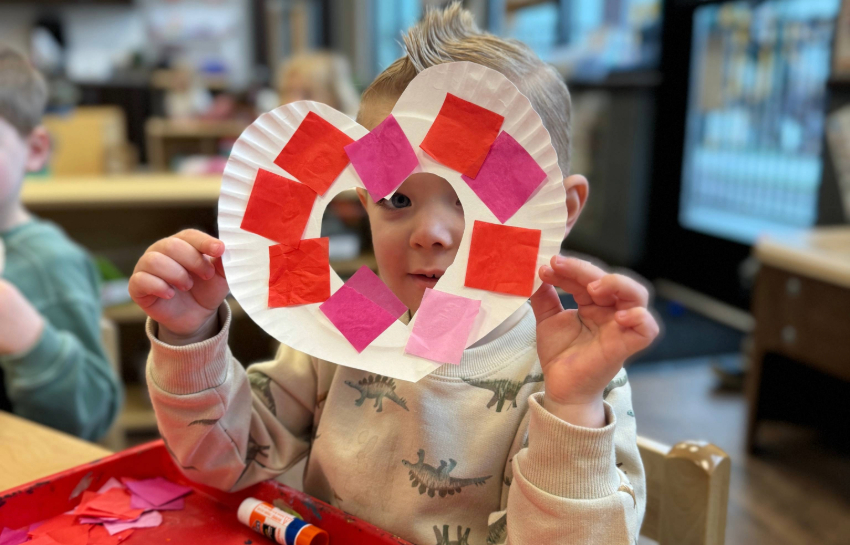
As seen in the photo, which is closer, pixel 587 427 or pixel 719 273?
pixel 587 427

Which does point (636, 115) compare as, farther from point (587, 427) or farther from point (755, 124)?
point (587, 427)

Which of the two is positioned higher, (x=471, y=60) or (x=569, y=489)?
(x=471, y=60)

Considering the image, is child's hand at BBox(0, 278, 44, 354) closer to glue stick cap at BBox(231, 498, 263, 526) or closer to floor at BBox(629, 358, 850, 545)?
glue stick cap at BBox(231, 498, 263, 526)

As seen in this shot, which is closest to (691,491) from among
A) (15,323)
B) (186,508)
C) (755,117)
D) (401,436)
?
(401,436)

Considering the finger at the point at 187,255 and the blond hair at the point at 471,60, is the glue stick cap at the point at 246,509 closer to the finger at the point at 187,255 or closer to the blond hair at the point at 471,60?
the finger at the point at 187,255

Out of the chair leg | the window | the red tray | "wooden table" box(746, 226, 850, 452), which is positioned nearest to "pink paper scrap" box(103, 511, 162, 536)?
the red tray

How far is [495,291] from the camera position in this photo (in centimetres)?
61

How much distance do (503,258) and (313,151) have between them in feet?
0.60

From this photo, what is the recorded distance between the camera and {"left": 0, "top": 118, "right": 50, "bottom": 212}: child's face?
1.18 meters

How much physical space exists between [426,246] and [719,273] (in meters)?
3.07

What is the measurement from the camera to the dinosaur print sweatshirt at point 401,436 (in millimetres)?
618

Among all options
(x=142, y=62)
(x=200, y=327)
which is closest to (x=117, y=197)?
(x=200, y=327)

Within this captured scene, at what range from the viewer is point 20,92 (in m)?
1.22

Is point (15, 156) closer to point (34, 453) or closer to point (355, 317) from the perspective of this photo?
point (34, 453)
